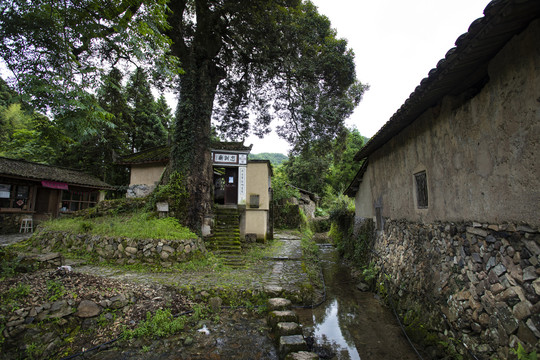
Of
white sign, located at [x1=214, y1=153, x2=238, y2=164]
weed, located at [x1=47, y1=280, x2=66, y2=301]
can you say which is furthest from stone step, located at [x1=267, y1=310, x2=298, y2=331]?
white sign, located at [x1=214, y1=153, x2=238, y2=164]

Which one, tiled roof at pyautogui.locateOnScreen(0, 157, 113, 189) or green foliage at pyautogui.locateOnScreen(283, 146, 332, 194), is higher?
green foliage at pyautogui.locateOnScreen(283, 146, 332, 194)

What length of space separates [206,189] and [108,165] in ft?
58.9

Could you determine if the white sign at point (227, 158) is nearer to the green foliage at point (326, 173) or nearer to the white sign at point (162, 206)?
the white sign at point (162, 206)

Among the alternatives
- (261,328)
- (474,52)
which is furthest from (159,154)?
(474,52)

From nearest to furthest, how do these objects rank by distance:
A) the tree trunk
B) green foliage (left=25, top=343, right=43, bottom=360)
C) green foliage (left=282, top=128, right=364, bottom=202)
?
green foliage (left=25, top=343, right=43, bottom=360)
the tree trunk
green foliage (left=282, top=128, right=364, bottom=202)

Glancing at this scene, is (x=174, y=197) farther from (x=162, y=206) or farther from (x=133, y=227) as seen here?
(x=133, y=227)

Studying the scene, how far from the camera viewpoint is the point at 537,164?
3.37m

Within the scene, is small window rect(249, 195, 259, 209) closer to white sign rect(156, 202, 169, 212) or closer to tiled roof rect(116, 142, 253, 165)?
tiled roof rect(116, 142, 253, 165)

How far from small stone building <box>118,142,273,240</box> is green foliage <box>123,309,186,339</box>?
845 cm

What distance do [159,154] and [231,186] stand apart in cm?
507

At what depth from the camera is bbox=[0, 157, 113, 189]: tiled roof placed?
14865mm

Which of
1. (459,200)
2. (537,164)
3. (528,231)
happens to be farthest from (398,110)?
(528,231)

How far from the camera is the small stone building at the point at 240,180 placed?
13727 mm

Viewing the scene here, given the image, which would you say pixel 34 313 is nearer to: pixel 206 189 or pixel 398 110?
pixel 206 189
